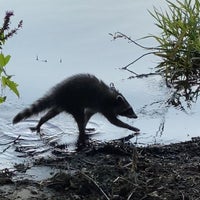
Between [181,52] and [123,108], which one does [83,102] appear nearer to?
[123,108]

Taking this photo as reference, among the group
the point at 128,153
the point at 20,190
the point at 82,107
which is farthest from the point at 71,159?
the point at 82,107

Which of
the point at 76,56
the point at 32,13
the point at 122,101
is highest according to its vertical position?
the point at 32,13

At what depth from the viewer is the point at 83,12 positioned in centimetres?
1029

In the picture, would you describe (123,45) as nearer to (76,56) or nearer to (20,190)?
(76,56)

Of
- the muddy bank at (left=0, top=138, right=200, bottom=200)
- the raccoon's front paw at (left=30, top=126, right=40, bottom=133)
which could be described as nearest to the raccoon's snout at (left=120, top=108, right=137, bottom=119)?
the raccoon's front paw at (left=30, top=126, right=40, bottom=133)

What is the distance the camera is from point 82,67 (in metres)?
8.52

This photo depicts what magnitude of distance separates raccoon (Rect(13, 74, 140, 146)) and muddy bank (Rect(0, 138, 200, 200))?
1587 millimetres

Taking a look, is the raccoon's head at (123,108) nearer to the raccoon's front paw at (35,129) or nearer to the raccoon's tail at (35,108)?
the raccoon's tail at (35,108)

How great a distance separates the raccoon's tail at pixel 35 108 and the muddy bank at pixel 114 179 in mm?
1391

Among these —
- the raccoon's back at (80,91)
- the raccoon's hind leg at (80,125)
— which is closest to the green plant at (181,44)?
the raccoon's back at (80,91)

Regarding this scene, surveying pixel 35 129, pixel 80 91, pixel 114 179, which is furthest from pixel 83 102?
pixel 114 179

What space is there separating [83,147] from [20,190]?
61.0 inches

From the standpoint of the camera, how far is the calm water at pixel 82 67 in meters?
6.47

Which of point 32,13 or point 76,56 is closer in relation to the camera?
point 76,56
